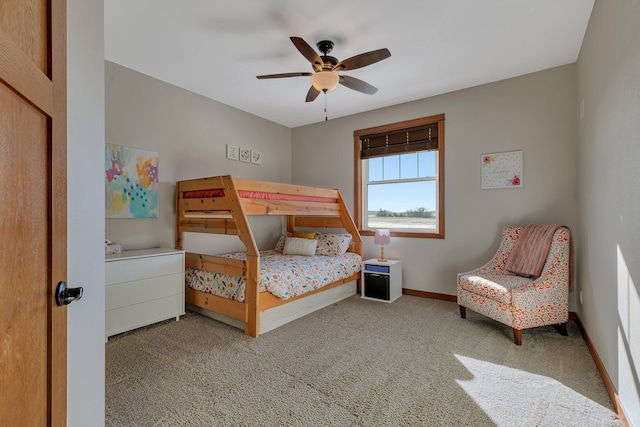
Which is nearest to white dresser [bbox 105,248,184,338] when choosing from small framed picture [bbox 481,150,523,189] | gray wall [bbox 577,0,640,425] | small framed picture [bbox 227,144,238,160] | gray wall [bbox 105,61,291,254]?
gray wall [bbox 105,61,291,254]

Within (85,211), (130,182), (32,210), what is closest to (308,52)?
(85,211)

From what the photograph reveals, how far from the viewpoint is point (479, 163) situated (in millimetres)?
3627

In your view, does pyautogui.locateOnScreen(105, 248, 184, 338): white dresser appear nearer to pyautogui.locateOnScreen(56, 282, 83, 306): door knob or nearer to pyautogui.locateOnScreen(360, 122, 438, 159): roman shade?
pyautogui.locateOnScreen(56, 282, 83, 306): door knob

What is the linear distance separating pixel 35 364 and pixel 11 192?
43 centimetres

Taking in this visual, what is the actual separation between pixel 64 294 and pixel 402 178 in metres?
3.98

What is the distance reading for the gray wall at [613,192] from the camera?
148cm

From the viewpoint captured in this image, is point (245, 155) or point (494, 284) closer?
point (494, 284)

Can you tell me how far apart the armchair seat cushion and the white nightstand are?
2.95 ft

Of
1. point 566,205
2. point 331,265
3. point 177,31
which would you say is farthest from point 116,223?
point 566,205

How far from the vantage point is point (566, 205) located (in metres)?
3.14

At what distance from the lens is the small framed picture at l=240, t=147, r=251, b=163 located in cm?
446

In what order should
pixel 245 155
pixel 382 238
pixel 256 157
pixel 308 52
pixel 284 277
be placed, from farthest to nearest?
pixel 256 157 < pixel 245 155 < pixel 382 238 < pixel 284 277 < pixel 308 52

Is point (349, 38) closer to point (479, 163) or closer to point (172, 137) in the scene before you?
point (479, 163)

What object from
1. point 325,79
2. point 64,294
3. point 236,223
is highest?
point 325,79
